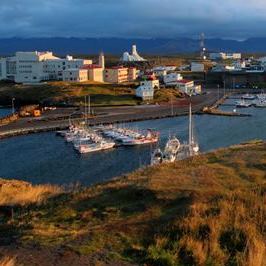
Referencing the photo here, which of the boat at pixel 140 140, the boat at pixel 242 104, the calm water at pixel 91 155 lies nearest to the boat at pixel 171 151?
the calm water at pixel 91 155

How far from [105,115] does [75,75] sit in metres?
29.3

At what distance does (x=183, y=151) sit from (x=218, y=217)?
3330cm

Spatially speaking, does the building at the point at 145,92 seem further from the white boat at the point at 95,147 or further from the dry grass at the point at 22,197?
the dry grass at the point at 22,197

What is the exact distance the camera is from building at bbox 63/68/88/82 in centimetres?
9594

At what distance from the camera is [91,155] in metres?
45.6

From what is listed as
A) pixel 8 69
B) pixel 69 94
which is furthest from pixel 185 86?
pixel 8 69

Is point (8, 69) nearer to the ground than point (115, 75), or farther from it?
farther from it

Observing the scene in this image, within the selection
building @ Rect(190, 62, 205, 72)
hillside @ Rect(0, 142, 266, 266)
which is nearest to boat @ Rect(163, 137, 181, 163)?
hillside @ Rect(0, 142, 266, 266)

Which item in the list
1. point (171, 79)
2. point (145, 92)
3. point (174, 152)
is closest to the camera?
point (174, 152)

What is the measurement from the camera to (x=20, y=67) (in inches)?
4053

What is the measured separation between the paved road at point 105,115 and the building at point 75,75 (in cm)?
1988

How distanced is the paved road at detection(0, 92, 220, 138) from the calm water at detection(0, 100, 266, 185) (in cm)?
268

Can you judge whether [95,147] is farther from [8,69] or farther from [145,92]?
[8,69]

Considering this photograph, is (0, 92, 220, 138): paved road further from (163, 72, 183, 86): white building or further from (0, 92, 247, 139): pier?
(163, 72, 183, 86): white building
